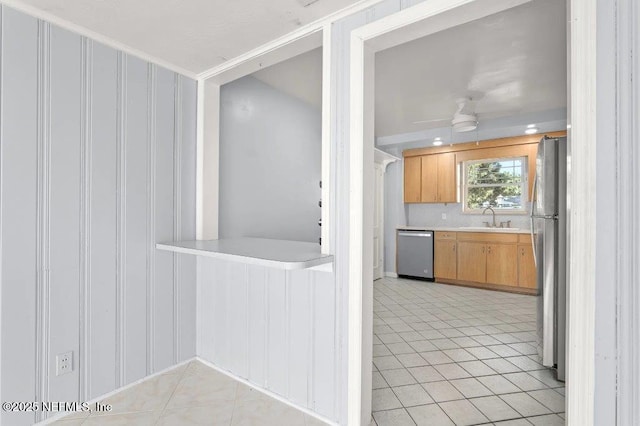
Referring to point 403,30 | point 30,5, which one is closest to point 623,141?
point 403,30

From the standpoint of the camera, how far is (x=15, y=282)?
1600mm

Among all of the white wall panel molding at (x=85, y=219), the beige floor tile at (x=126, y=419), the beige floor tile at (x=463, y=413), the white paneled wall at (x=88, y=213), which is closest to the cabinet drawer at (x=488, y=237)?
the beige floor tile at (x=463, y=413)

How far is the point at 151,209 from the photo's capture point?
7.14ft

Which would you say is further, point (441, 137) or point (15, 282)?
point (441, 137)

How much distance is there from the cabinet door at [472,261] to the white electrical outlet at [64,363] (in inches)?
201

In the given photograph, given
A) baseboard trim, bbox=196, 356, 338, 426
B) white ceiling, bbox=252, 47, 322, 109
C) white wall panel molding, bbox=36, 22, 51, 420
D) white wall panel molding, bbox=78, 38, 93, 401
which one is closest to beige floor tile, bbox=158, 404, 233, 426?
→ baseboard trim, bbox=196, 356, 338, 426

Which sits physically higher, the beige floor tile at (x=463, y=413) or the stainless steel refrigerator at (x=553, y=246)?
the stainless steel refrigerator at (x=553, y=246)

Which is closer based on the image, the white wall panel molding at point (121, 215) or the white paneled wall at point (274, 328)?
the white paneled wall at point (274, 328)

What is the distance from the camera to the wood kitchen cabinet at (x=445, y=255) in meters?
5.27

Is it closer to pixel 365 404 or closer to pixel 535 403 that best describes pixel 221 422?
pixel 365 404

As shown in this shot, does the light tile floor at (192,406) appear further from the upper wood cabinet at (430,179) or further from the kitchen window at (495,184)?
the kitchen window at (495,184)

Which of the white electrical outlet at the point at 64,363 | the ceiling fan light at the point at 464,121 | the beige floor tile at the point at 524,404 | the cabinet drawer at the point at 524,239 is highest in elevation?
the ceiling fan light at the point at 464,121

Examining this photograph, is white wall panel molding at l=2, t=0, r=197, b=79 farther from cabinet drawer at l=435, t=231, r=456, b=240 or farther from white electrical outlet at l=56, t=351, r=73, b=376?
cabinet drawer at l=435, t=231, r=456, b=240

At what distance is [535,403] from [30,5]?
370 centimetres
